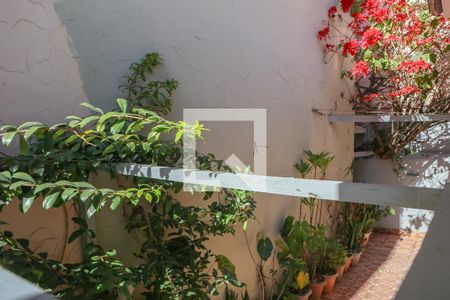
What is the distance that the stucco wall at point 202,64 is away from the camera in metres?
2.10

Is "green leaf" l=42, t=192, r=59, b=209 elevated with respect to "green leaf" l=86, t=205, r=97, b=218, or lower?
elevated

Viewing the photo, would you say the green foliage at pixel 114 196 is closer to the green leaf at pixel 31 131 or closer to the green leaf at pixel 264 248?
the green leaf at pixel 31 131

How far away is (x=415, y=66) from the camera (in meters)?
5.08

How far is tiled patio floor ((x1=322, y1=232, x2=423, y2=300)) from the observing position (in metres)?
5.08

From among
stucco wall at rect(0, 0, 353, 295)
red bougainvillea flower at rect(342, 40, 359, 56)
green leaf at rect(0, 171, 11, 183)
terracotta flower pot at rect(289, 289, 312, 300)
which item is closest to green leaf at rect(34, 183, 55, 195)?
green leaf at rect(0, 171, 11, 183)

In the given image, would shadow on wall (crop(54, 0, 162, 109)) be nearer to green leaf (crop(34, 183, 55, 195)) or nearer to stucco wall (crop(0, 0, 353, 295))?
stucco wall (crop(0, 0, 353, 295))

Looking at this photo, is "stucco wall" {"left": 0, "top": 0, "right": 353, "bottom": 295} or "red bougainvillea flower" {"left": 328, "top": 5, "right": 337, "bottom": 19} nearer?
"stucco wall" {"left": 0, "top": 0, "right": 353, "bottom": 295}

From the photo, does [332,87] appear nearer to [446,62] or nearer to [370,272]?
[446,62]

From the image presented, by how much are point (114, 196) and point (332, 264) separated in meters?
4.43

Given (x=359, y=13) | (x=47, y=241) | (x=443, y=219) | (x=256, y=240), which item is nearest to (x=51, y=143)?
(x=47, y=241)

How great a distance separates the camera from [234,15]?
3816 mm

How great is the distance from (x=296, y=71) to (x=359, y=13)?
1.47 meters

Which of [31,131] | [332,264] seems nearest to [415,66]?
[332,264]

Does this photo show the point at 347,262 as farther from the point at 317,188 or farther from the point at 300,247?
the point at 317,188
